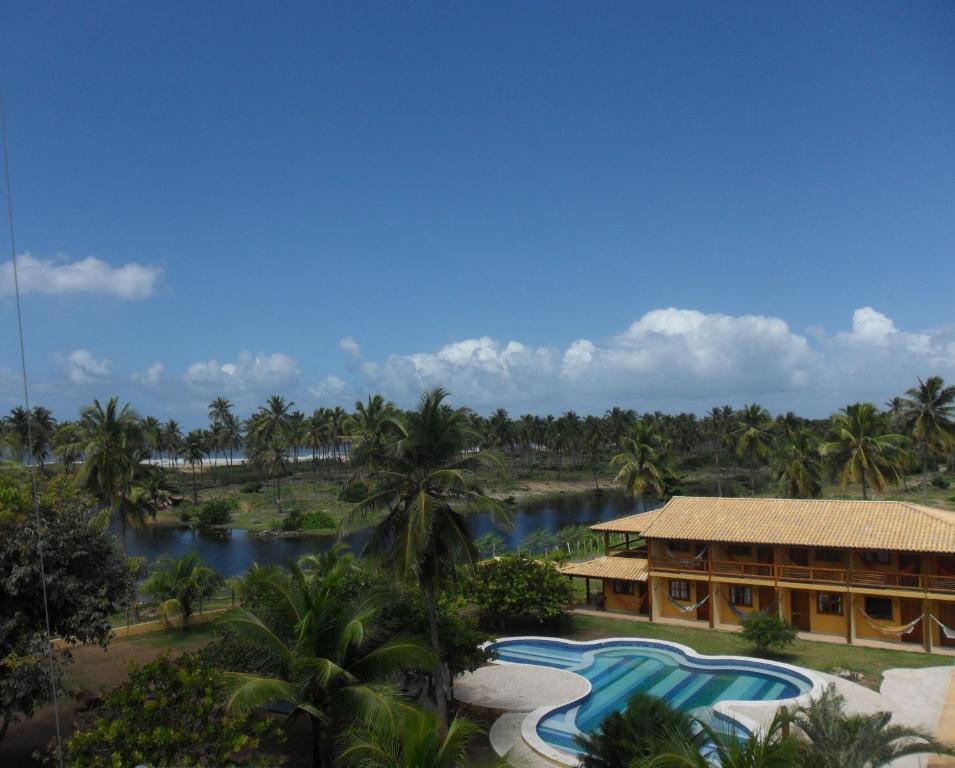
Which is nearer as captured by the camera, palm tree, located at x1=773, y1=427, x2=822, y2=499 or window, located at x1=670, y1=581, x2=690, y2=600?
window, located at x1=670, y1=581, x2=690, y2=600

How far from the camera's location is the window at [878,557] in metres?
26.3

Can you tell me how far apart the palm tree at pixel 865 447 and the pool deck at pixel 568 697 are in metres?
18.8

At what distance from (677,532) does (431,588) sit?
14907 mm

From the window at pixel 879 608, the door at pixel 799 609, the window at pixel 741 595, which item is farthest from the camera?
→ the window at pixel 741 595

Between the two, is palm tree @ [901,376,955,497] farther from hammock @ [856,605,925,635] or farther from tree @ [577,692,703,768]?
tree @ [577,692,703,768]

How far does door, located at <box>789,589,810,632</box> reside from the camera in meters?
27.6

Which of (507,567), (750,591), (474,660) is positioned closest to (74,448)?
(507,567)

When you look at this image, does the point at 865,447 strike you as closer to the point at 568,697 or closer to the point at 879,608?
the point at 879,608

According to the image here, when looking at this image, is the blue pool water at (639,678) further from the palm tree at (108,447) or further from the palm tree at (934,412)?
the palm tree at (934,412)

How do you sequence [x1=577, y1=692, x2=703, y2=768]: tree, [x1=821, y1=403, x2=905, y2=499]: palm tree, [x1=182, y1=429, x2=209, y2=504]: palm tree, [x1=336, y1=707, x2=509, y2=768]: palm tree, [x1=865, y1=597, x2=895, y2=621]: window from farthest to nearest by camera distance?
[x1=182, y1=429, x2=209, y2=504]: palm tree < [x1=821, y1=403, x2=905, y2=499]: palm tree < [x1=865, y1=597, x2=895, y2=621]: window < [x1=577, y1=692, x2=703, y2=768]: tree < [x1=336, y1=707, x2=509, y2=768]: palm tree

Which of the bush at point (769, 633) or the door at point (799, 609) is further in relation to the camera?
the door at point (799, 609)

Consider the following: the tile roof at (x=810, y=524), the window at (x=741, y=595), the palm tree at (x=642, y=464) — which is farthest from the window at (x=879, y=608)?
the palm tree at (x=642, y=464)

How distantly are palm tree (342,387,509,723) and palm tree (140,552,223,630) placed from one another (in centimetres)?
1369

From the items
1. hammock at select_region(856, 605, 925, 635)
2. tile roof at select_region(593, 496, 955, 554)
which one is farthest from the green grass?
tile roof at select_region(593, 496, 955, 554)
